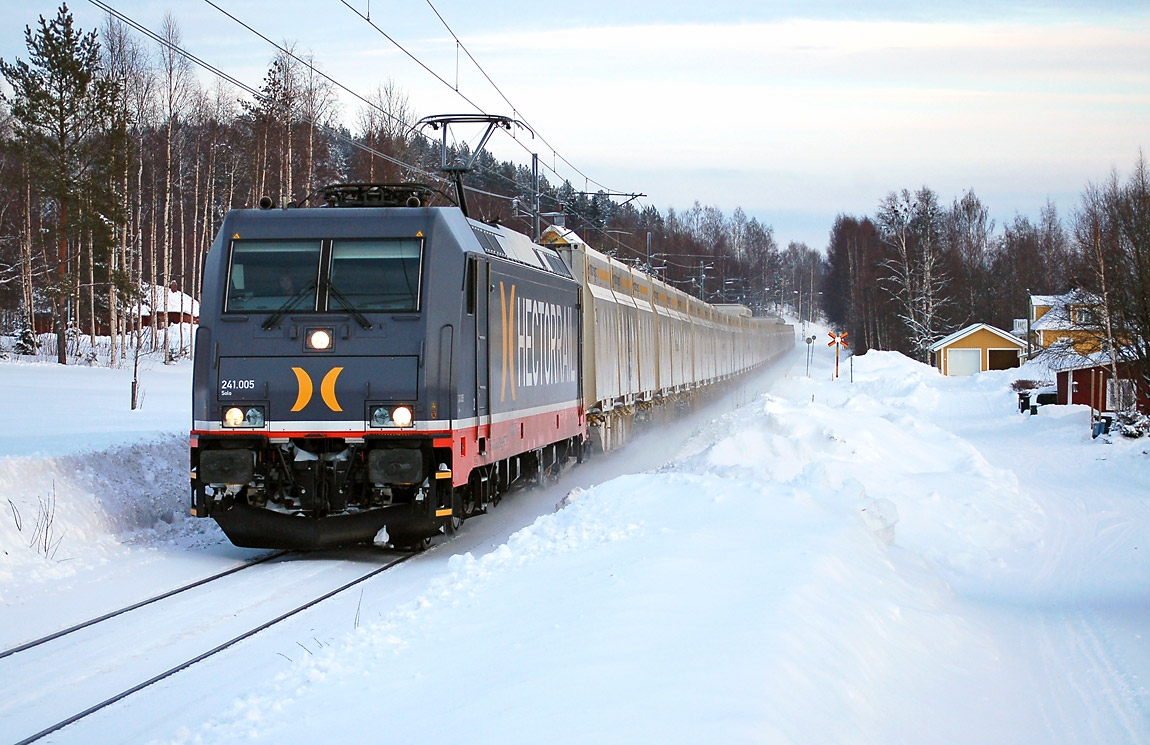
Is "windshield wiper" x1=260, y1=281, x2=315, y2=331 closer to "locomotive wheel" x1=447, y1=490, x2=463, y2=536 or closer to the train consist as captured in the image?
the train consist

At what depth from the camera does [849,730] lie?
5.29 meters

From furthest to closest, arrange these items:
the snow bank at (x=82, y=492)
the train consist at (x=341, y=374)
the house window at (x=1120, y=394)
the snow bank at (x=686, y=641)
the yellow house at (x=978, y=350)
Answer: the yellow house at (x=978, y=350), the house window at (x=1120, y=394), the train consist at (x=341, y=374), the snow bank at (x=82, y=492), the snow bank at (x=686, y=641)

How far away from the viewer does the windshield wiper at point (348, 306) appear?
10.3 m

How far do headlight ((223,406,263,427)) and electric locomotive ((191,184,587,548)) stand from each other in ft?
0.04

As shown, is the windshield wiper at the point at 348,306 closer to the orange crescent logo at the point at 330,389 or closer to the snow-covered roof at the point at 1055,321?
the orange crescent logo at the point at 330,389

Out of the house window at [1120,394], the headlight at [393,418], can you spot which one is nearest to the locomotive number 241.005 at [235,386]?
the headlight at [393,418]

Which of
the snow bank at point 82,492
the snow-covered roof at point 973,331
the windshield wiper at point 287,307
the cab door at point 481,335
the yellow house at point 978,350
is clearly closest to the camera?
the snow bank at point 82,492

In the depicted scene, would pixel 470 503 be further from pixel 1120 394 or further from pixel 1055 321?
pixel 1055 321

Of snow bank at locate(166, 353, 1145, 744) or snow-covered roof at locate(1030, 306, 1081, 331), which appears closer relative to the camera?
snow bank at locate(166, 353, 1145, 744)

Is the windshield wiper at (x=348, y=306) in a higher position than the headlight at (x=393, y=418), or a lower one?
higher

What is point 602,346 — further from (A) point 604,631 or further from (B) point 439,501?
(A) point 604,631

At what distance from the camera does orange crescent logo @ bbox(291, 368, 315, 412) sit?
10203mm

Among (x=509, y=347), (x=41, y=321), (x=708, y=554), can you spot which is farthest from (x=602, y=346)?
(x=41, y=321)

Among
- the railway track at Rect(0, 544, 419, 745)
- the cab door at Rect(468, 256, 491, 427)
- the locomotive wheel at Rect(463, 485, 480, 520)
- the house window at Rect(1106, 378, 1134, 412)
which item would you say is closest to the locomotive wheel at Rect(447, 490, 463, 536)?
the locomotive wheel at Rect(463, 485, 480, 520)
